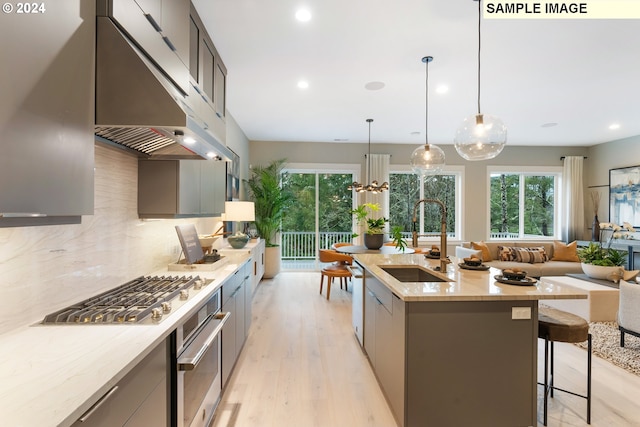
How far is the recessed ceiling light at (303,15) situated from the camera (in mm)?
2348

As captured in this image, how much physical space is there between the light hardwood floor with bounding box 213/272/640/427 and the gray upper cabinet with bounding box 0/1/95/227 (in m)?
1.75

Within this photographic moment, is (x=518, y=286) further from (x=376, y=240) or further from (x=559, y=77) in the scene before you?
(x=559, y=77)

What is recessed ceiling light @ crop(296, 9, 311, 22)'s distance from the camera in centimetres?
235

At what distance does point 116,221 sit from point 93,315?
0.78m

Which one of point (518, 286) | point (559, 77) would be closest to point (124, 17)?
point (518, 286)

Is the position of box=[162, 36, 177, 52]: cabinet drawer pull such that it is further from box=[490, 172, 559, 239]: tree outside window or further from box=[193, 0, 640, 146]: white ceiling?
box=[490, 172, 559, 239]: tree outside window

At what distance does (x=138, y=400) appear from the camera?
108 cm

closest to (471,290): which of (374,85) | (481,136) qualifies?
(481,136)

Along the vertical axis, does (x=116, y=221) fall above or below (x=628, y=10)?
below

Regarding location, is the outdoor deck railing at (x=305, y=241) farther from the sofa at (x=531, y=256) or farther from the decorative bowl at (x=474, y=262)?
the decorative bowl at (x=474, y=262)

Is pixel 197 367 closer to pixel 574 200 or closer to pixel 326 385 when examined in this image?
pixel 326 385

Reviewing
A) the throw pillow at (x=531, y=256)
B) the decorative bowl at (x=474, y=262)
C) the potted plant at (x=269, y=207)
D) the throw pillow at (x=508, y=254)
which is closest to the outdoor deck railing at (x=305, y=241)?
the potted plant at (x=269, y=207)

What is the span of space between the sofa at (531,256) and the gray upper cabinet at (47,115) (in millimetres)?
5422

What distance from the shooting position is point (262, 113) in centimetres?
483
